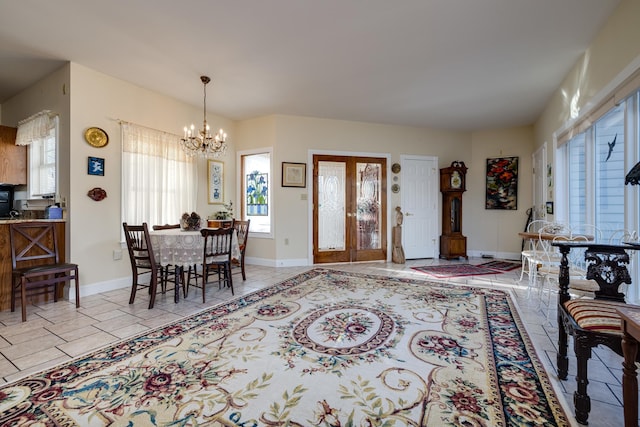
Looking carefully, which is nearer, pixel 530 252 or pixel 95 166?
pixel 530 252

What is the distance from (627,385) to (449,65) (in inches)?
133

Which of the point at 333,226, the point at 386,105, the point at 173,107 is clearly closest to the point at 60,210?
the point at 173,107

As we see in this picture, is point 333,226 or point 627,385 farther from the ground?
point 333,226

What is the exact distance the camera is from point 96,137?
3.62 meters

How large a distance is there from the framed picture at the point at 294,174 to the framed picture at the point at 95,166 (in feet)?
8.76

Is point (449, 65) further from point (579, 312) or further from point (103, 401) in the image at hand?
point (103, 401)

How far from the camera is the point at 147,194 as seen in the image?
4.18m

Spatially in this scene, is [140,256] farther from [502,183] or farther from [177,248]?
[502,183]

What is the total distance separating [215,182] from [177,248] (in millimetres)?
2379

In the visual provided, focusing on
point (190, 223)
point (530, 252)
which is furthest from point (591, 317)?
point (190, 223)

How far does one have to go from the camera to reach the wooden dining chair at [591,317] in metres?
1.36

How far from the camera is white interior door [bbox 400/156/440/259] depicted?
5938mm

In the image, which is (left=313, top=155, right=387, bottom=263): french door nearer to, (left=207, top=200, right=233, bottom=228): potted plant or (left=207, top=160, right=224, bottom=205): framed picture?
(left=207, top=200, right=233, bottom=228): potted plant

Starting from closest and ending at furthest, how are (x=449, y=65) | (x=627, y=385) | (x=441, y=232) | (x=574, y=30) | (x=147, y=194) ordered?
1. (x=627, y=385)
2. (x=574, y=30)
3. (x=449, y=65)
4. (x=147, y=194)
5. (x=441, y=232)
